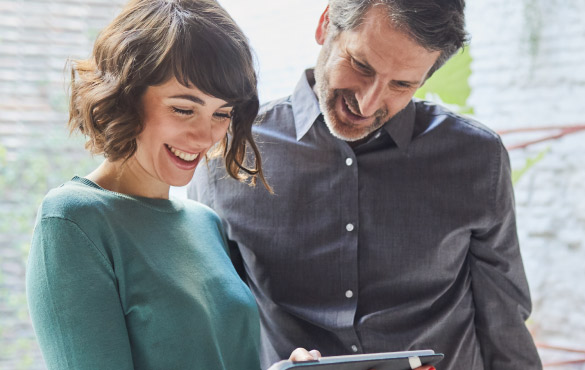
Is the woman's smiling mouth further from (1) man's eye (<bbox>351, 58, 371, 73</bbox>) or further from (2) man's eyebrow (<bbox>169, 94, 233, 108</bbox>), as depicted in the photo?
(1) man's eye (<bbox>351, 58, 371, 73</bbox>)

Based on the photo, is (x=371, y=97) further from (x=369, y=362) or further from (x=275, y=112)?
(x=369, y=362)

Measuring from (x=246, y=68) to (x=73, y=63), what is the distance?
36 centimetres

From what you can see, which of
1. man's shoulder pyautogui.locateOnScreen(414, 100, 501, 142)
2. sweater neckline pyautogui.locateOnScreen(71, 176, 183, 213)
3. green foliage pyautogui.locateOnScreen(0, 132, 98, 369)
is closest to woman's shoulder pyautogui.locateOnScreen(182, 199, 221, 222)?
sweater neckline pyautogui.locateOnScreen(71, 176, 183, 213)

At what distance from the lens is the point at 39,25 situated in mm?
2488

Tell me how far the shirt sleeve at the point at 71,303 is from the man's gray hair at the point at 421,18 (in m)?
0.88

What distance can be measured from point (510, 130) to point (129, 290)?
5.43ft

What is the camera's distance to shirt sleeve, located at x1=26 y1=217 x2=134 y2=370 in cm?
116

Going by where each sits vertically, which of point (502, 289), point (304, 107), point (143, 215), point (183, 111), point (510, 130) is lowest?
point (502, 289)

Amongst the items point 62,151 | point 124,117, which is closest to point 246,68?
point 124,117

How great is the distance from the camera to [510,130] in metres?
2.46

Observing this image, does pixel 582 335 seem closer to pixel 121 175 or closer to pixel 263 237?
pixel 263 237

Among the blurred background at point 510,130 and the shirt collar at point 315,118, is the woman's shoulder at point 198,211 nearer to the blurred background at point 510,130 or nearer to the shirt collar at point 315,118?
the shirt collar at point 315,118

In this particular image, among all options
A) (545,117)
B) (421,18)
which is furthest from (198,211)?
(545,117)

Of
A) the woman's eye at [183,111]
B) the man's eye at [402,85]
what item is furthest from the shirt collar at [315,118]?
the woman's eye at [183,111]
